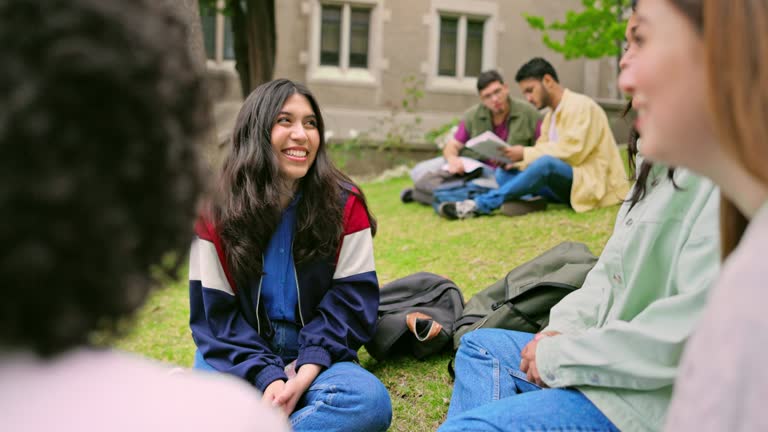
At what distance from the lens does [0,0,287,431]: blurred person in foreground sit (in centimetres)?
78

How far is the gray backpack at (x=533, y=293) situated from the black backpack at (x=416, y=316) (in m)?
0.09

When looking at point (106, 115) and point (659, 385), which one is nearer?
point (106, 115)

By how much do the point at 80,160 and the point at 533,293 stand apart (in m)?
2.52

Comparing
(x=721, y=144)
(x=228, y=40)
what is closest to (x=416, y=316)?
(x=721, y=144)

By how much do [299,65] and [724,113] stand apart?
1344cm

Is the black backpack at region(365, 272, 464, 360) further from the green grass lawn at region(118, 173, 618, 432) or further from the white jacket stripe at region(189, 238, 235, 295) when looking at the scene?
the white jacket stripe at region(189, 238, 235, 295)

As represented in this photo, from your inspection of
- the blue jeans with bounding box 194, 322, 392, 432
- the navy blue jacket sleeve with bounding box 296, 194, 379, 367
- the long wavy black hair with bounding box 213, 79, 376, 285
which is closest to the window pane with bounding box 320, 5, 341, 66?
the long wavy black hair with bounding box 213, 79, 376, 285

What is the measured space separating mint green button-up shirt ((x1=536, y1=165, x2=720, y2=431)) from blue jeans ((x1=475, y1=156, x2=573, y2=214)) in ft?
16.1

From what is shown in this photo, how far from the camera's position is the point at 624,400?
70.6 inches

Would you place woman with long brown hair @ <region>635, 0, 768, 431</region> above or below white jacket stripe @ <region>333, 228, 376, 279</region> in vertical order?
above

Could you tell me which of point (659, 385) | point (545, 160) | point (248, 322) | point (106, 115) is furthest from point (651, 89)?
point (545, 160)

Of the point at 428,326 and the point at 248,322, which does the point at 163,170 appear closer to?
the point at 248,322

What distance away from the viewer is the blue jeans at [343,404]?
263 cm

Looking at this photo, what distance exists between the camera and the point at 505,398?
2.08 metres
